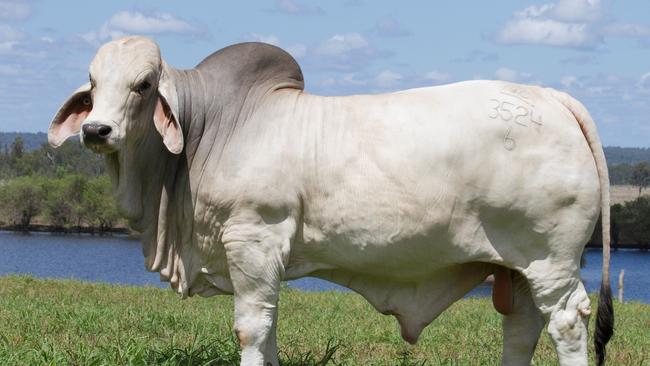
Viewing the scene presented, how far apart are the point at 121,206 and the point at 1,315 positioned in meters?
3.73

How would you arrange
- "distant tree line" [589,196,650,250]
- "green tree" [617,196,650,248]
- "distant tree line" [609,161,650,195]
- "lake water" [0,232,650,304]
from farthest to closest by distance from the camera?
1. "distant tree line" [609,161,650,195]
2. "green tree" [617,196,650,248]
3. "distant tree line" [589,196,650,250]
4. "lake water" [0,232,650,304]

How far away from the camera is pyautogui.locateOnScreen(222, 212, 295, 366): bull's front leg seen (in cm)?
525

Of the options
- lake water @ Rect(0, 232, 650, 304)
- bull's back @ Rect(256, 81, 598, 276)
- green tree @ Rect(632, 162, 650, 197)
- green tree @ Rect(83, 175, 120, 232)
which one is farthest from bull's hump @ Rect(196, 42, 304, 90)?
green tree @ Rect(632, 162, 650, 197)

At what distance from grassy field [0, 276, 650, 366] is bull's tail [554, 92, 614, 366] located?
56.8 inches

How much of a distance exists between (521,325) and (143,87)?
2.38 m

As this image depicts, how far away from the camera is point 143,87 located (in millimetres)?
5309

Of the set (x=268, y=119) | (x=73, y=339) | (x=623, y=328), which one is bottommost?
(x=623, y=328)

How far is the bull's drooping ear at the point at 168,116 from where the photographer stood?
5.26 m

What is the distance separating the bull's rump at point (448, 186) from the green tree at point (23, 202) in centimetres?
9781

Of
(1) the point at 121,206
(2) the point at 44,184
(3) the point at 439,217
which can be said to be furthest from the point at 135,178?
(2) the point at 44,184

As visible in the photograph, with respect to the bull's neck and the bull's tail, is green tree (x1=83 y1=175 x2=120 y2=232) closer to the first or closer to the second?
the bull's neck

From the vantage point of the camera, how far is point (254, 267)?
17.2 feet

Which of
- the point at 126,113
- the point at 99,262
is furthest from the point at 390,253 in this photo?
the point at 99,262

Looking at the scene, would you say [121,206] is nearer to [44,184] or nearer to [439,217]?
[439,217]
